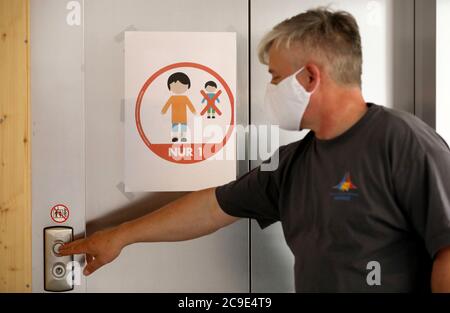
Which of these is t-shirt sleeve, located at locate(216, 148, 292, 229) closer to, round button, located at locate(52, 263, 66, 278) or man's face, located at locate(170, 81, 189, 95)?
man's face, located at locate(170, 81, 189, 95)

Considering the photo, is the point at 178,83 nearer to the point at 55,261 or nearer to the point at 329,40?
the point at 329,40

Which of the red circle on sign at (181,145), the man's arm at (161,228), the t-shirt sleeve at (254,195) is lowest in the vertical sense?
the man's arm at (161,228)

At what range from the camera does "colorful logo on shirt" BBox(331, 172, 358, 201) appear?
1.09 meters

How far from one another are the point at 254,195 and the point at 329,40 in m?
0.44

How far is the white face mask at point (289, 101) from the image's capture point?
3.76 feet

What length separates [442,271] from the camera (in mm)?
956

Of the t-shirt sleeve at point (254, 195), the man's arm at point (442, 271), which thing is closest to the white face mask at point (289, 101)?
the t-shirt sleeve at point (254, 195)

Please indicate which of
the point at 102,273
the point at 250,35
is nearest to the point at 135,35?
the point at 250,35

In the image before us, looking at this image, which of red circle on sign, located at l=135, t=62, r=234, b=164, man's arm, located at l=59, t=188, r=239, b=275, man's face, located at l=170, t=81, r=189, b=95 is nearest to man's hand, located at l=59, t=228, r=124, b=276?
man's arm, located at l=59, t=188, r=239, b=275

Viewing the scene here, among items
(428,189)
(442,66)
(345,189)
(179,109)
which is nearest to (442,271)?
(428,189)

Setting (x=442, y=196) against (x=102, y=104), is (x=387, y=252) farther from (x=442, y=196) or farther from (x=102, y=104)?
(x=102, y=104)

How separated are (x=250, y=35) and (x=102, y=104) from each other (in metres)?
0.47

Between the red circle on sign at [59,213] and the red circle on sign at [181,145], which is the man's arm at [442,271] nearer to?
the red circle on sign at [181,145]
